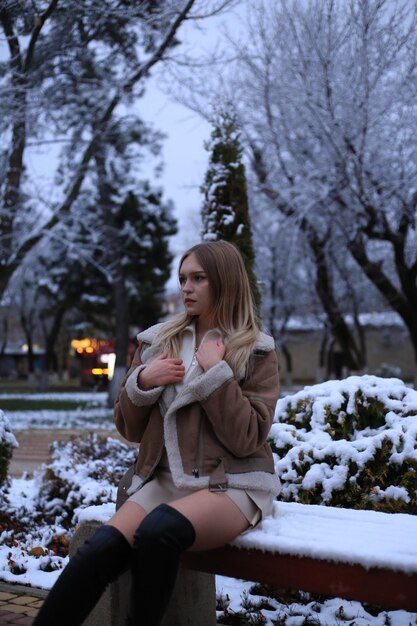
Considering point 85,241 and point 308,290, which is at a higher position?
point 85,241

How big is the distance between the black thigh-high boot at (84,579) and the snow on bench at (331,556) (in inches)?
15.4

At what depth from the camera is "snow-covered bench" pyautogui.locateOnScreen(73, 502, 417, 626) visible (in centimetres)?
222

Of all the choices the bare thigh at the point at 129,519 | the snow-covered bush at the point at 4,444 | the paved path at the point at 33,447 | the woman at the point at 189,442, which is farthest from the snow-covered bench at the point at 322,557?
the paved path at the point at 33,447

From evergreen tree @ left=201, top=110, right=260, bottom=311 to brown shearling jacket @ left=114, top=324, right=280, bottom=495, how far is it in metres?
5.05

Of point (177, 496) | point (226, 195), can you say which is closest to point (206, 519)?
point (177, 496)

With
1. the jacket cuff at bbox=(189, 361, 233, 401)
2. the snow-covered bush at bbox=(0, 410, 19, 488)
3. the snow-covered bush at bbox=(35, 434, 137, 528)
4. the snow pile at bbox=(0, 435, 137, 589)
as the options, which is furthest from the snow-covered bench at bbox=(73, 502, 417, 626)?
the snow-covered bush at bbox=(0, 410, 19, 488)

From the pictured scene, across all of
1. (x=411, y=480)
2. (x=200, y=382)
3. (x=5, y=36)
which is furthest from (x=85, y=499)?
(x=5, y=36)

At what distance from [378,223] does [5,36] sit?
7.53m

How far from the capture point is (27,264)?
86.9ft

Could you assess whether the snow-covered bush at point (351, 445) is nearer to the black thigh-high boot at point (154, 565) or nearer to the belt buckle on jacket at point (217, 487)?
the belt buckle on jacket at point (217, 487)

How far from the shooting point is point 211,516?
2.45 m

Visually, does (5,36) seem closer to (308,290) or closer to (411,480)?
(411,480)

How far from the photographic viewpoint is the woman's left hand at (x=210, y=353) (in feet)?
8.71

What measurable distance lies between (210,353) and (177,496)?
56cm
